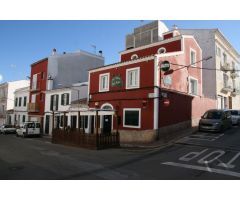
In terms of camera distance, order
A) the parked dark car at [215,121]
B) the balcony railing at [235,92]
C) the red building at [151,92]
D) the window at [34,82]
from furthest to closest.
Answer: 1. the window at [34,82]
2. the balcony railing at [235,92]
3. the parked dark car at [215,121]
4. the red building at [151,92]

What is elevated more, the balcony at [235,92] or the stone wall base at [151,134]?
the balcony at [235,92]

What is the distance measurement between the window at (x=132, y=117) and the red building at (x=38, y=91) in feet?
54.7

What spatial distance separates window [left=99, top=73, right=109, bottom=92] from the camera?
21645 mm

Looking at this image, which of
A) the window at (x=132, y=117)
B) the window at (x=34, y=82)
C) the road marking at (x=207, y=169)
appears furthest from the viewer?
the window at (x=34, y=82)

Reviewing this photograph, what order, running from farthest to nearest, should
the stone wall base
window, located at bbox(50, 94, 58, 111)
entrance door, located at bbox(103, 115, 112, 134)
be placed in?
window, located at bbox(50, 94, 58, 111)
entrance door, located at bbox(103, 115, 112, 134)
the stone wall base

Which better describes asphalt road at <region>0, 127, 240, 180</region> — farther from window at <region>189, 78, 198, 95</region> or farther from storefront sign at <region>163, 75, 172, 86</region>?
window at <region>189, 78, 198, 95</region>

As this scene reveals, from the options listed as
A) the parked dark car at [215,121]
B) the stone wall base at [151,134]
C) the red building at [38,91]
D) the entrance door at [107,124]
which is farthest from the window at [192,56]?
the red building at [38,91]

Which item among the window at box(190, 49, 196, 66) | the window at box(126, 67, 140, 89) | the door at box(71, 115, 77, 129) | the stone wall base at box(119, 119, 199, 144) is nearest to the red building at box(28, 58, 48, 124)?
the door at box(71, 115, 77, 129)

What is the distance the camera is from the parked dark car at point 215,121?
59.9 ft

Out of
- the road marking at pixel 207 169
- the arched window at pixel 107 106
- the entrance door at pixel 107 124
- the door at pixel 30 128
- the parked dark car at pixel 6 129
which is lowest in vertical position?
the parked dark car at pixel 6 129

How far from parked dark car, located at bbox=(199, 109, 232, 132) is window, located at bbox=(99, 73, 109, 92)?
8.94m

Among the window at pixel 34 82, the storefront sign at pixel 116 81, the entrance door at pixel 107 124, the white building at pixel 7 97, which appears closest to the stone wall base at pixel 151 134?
the entrance door at pixel 107 124

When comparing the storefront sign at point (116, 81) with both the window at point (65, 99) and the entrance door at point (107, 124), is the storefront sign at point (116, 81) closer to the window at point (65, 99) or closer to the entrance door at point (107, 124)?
the entrance door at point (107, 124)

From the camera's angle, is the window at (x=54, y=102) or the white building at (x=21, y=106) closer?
the window at (x=54, y=102)
